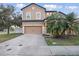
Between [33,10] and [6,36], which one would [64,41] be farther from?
[6,36]

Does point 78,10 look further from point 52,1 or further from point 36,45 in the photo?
point 36,45

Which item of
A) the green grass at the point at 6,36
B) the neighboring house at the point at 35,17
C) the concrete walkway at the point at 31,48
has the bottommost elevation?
the concrete walkway at the point at 31,48

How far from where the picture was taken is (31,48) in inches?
124

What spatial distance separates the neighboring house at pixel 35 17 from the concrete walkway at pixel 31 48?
0.49 feet

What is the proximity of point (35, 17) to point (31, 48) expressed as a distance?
535 mm

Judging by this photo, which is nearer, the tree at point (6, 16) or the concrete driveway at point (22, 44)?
the concrete driveway at point (22, 44)

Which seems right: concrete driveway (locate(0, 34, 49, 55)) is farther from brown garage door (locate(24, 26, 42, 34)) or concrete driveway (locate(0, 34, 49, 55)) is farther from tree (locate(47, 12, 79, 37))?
tree (locate(47, 12, 79, 37))

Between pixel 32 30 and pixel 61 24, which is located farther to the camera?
pixel 32 30

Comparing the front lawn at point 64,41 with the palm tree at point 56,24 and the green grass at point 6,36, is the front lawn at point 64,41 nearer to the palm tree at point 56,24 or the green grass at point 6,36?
the palm tree at point 56,24

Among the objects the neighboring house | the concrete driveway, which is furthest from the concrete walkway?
the neighboring house

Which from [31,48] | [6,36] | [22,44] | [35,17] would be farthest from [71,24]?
[6,36]

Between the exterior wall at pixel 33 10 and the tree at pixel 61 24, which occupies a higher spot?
the exterior wall at pixel 33 10

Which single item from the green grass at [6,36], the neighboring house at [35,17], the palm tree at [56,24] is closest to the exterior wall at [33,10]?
the neighboring house at [35,17]

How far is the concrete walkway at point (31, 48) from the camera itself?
3.08m
